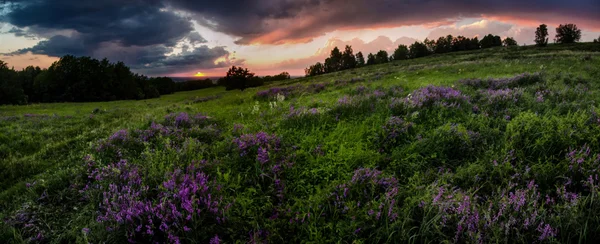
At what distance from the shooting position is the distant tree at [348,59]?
4649 inches

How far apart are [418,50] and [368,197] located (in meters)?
131

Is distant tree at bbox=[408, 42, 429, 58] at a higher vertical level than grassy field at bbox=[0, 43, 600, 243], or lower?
higher

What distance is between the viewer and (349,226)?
9.54 ft

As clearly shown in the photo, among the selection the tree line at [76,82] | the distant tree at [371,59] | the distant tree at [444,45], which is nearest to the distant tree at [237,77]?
the tree line at [76,82]

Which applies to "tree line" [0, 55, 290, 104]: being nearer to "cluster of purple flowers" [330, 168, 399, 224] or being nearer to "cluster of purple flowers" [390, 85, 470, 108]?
"cluster of purple flowers" [390, 85, 470, 108]

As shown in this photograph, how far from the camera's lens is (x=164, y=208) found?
3.09 meters

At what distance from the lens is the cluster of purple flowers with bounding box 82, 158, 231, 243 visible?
9.63ft

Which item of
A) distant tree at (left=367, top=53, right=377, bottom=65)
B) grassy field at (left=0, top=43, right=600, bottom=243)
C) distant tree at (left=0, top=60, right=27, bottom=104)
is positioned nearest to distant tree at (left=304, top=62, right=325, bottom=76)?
distant tree at (left=367, top=53, right=377, bottom=65)

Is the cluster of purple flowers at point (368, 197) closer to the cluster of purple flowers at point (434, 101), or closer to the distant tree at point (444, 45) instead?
the cluster of purple flowers at point (434, 101)

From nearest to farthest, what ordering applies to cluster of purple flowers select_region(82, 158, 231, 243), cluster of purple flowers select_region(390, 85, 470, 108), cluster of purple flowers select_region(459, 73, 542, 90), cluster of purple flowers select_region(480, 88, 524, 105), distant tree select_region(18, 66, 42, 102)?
cluster of purple flowers select_region(82, 158, 231, 243) < cluster of purple flowers select_region(390, 85, 470, 108) < cluster of purple flowers select_region(480, 88, 524, 105) < cluster of purple flowers select_region(459, 73, 542, 90) < distant tree select_region(18, 66, 42, 102)

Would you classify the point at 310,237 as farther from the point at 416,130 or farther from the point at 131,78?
the point at 131,78

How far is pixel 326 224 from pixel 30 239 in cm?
351

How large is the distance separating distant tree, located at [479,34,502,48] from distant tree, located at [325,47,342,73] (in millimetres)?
66949

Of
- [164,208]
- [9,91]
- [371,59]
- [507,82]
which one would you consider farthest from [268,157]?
[371,59]
